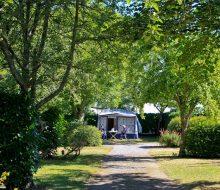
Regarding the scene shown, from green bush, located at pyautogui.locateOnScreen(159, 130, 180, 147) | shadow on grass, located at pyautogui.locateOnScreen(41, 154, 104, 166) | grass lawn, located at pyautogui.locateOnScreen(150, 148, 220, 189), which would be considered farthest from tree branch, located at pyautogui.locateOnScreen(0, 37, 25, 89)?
green bush, located at pyautogui.locateOnScreen(159, 130, 180, 147)

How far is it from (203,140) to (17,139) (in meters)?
13.8

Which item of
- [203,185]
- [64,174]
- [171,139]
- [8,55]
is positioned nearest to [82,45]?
[8,55]

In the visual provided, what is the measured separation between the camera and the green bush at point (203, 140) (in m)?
21.1

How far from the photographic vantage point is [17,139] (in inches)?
365

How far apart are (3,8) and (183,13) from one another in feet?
14.7

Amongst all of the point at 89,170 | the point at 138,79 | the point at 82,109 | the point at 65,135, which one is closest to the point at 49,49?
the point at 89,170

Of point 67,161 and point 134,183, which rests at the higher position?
point 67,161

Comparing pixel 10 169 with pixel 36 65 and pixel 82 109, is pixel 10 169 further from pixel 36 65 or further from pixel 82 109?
pixel 82 109

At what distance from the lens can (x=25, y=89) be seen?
34.2 feet

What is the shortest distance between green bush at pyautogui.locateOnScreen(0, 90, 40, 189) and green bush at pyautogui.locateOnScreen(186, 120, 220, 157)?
13.1 m

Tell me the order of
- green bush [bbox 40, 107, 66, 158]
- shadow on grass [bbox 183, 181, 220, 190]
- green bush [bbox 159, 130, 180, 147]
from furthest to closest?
1. green bush [bbox 159, 130, 180, 147]
2. green bush [bbox 40, 107, 66, 158]
3. shadow on grass [bbox 183, 181, 220, 190]

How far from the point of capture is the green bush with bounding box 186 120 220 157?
2111 cm

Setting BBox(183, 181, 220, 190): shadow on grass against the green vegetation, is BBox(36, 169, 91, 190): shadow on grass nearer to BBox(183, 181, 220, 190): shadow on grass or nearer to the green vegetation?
the green vegetation

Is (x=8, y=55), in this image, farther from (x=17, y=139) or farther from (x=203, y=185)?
(x=203, y=185)
